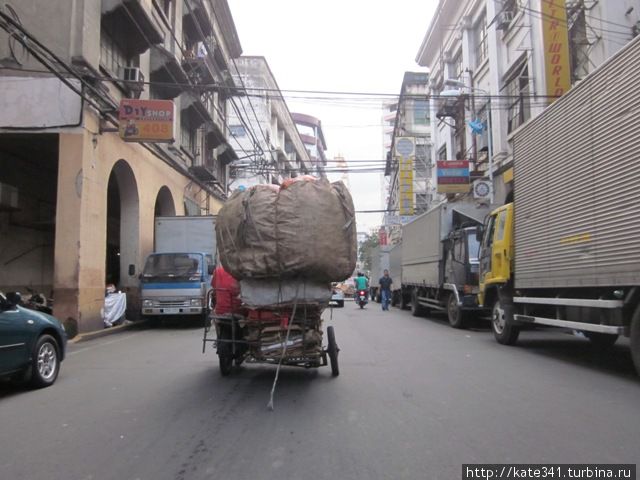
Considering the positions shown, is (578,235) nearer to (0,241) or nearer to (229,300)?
(229,300)

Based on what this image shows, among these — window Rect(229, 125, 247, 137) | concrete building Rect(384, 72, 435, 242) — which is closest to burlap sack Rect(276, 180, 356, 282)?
concrete building Rect(384, 72, 435, 242)

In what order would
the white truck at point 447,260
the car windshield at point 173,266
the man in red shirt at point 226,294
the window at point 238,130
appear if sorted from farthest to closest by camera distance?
the window at point 238,130, the car windshield at point 173,266, the white truck at point 447,260, the man in red shirt at point 226,294

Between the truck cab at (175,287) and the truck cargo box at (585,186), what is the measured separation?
8613 millimetres

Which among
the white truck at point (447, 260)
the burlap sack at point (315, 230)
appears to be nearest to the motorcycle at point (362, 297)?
the white truck at point (447, 260)

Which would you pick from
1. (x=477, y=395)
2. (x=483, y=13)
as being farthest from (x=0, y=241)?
(x=483, y=13)

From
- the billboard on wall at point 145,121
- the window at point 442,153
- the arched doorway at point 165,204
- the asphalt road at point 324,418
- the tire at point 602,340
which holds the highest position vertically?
the window at point 442,153

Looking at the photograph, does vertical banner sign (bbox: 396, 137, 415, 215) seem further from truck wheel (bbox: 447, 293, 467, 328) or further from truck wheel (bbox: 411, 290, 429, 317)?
truck wheel (bbox: 447, 293, 467, 328)

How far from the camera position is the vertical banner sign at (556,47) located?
661 inches

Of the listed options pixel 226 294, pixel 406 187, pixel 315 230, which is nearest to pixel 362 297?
pixel 406 187

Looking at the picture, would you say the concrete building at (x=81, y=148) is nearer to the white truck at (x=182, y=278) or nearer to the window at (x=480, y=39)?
the white truck at (x=182, y=278)

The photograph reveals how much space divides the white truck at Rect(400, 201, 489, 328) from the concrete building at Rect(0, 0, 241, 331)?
7648 mm

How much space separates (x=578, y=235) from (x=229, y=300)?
17.0 feet

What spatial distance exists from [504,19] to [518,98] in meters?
4.37

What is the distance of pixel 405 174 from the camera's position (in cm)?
3688
